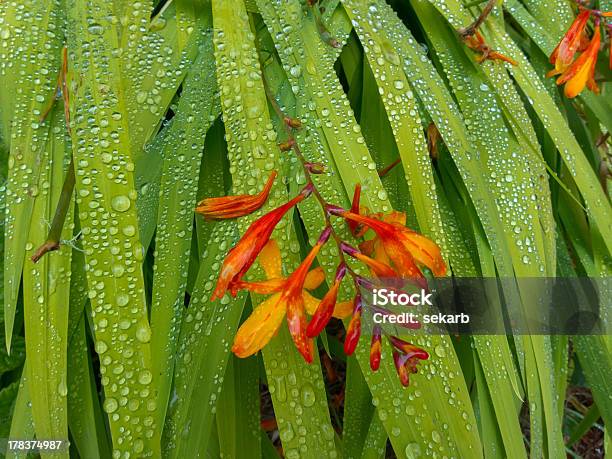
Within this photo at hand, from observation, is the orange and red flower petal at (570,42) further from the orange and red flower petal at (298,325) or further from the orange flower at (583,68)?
the orange and red flower petal at (298,325)

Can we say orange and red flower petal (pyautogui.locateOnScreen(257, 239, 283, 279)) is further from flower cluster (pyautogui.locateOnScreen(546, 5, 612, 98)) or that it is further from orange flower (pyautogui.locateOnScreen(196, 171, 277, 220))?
flower cluster (pyautogui.locateOnScreen(546, 5, 612, 98))

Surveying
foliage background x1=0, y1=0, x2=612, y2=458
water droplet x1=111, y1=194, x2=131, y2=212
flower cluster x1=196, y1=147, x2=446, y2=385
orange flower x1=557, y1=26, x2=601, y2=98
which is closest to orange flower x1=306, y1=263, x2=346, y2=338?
flower cluster x1=196, y1=147, x2=446, y2=385

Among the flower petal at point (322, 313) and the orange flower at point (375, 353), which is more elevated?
the flower petal at point (322, 313)

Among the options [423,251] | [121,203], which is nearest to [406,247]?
[423,251]

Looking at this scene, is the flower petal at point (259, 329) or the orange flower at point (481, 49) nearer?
the flower petal at point (259, 329)

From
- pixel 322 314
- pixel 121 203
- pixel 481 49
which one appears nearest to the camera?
pixel 322 314

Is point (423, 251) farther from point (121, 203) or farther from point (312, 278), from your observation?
point (121, 203)

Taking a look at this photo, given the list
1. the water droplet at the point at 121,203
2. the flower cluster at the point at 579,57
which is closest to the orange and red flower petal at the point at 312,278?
the water droplet at the point at 121,203
